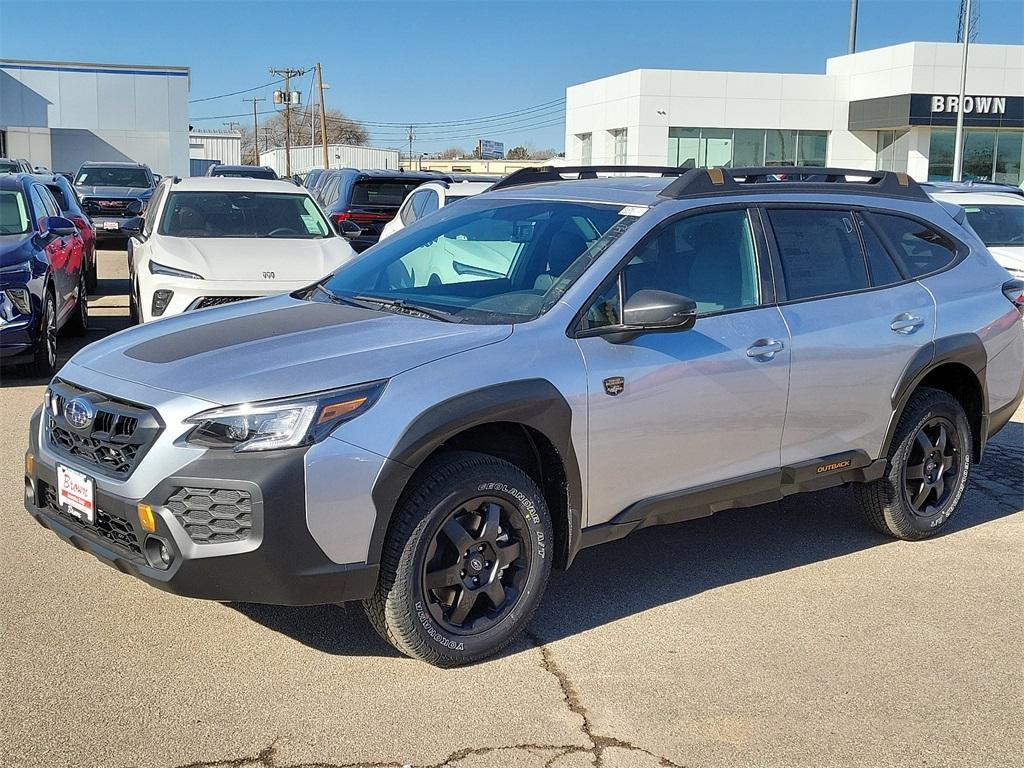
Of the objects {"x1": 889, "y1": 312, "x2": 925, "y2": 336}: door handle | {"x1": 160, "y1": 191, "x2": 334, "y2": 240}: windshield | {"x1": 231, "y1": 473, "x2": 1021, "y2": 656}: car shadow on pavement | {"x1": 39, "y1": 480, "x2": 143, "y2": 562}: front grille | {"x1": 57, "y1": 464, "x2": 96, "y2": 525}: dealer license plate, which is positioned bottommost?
{"x1": 231, "y1": 473, "x2": 1021, "y2": 656}: car shadow on pavement

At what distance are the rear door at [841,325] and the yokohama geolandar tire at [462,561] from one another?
4.73 feet

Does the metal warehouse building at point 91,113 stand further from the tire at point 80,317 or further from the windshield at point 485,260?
the windshield at point 485,260

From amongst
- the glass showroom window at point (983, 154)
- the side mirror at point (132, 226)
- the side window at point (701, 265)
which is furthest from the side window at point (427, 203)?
the glass showroom window at point (983, 154)

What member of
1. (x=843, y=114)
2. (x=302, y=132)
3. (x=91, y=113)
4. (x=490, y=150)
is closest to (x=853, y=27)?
(x=843, y=114)

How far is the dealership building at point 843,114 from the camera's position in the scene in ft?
134

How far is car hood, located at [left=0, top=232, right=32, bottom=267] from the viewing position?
934cm

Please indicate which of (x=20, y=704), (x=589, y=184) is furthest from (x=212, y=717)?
(x=589, y=184)

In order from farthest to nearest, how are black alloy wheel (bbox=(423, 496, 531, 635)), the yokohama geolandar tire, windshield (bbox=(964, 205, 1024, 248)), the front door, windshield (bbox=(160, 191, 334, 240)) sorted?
windshield (bbox=(964, 205, 1024, 248)), windshield (bbox=(160, 191, 334, 240)), the front door, black alloy wheel (bbox=(423, 496, 531, 635)), the yokohama geolandar tire

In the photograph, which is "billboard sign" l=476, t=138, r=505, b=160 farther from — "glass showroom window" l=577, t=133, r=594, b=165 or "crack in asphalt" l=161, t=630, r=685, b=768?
"crack in asphalt" l=161, t=630, r=685, b=768

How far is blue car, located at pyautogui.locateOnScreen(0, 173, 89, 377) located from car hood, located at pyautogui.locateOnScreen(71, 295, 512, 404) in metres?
4.97

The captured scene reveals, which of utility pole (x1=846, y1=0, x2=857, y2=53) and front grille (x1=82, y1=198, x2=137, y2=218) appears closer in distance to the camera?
front grille (x1=82, y1=198, x2=137, y2=218)

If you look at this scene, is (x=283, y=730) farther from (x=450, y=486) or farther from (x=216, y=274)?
(x=216, y=274)

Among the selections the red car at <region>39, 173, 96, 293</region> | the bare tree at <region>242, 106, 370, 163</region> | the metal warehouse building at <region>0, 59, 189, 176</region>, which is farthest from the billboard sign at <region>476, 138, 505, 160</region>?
the red car at <region>39, 173, 96, 293</region>

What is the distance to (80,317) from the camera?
12180mm
